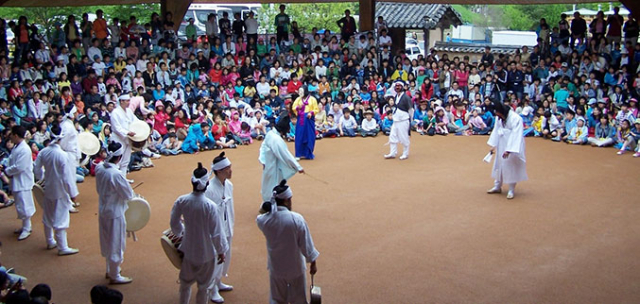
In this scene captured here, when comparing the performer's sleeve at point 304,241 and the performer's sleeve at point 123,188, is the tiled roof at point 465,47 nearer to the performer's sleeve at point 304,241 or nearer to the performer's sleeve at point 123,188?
the performer's sleeve at point 123,188

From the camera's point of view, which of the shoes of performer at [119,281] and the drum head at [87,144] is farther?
the drum head at [87,144]

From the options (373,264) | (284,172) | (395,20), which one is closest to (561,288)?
(373,264)

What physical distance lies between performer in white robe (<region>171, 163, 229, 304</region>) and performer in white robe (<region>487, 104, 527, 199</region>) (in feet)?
17.1

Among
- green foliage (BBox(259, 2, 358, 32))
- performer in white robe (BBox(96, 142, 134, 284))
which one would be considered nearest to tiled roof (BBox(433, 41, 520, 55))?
green foliage (BBox(259, 2, 358, 32))

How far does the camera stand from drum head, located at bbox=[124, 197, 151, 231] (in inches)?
250

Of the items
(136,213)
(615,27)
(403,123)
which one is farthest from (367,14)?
(136,213)

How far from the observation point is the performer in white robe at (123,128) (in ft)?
31.7

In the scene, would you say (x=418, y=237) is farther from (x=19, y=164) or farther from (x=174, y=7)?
(x=174, y=7)

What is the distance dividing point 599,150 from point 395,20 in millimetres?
10269

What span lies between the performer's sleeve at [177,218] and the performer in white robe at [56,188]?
7.58 feet

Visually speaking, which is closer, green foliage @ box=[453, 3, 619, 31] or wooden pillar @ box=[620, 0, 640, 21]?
wooden pillar @ box=[620, 0, 640, 21]

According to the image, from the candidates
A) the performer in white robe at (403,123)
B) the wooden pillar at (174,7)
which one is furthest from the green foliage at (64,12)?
the performer in white robe at (403,123)

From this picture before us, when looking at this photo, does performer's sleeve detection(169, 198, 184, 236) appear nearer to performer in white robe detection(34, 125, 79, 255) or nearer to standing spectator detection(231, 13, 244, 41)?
performer in white robe detection(34, 125, 79, 255)

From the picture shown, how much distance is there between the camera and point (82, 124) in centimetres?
1156
